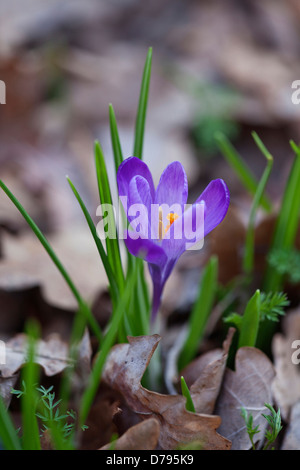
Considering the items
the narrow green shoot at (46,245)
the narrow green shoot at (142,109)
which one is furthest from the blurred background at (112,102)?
the narrow green shoot at (142,109)

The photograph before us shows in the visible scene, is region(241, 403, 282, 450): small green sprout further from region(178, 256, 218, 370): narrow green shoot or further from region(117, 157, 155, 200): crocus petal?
region(117, 157, 155, 200): crocus petal

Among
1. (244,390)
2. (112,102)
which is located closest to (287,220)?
(244,390)

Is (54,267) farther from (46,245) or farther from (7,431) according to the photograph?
(7,431)

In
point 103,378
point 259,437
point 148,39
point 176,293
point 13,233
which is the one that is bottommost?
point 259,437

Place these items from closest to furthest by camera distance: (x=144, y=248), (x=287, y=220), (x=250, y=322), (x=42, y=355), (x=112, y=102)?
(x=144, y=248)
(x=250, y=322)
(x=42, y=355)
(x=287, y=220)
(x=112, y=102)

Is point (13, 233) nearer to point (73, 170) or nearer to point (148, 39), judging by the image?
point (73, 170)

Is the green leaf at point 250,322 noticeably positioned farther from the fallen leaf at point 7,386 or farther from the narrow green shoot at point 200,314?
the fallen leaf at point 7,386

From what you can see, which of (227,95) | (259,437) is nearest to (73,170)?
(227,95)

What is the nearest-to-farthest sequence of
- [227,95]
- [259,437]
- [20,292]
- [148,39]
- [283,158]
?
1. [259,437]
2. [20,292]
3. [283,158]
4. [227,95]
5. [148,39]
